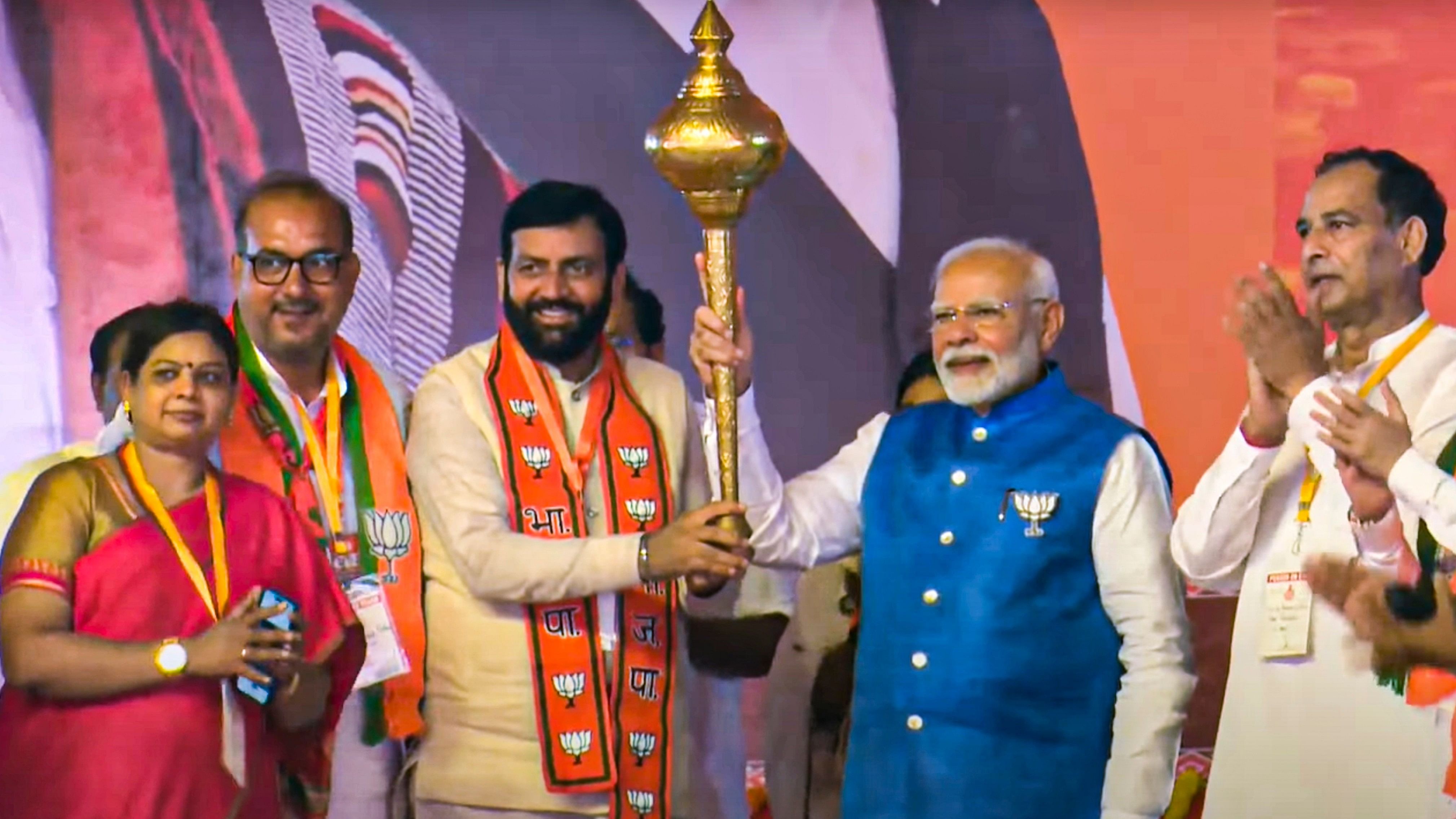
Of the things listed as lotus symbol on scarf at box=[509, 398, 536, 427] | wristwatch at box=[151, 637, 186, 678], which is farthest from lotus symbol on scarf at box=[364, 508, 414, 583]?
wristwatch at box=[151, 637, 186, 678]

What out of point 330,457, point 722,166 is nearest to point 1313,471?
point 722,166

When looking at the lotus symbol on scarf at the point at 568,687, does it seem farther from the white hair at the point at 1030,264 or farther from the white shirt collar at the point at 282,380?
the white hair at the point at 1030,264

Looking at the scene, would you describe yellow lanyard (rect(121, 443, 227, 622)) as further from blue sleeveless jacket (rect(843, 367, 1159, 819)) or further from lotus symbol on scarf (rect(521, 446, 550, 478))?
blue sleeveless jacket (rect(843, 367, 1159, 819))

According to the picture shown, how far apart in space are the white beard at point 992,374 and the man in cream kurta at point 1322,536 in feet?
1.31

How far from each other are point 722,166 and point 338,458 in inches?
39.8

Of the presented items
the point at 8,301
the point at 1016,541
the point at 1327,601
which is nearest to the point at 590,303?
the point at 1016,541

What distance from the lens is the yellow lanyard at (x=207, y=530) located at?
3.95 metres

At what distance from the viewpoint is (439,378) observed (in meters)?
4.08

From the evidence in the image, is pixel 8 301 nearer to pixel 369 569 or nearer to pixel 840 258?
pixel 369 569

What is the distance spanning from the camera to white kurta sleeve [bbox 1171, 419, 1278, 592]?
3.77 meters

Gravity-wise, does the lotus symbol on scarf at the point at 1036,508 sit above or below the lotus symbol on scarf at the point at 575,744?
above

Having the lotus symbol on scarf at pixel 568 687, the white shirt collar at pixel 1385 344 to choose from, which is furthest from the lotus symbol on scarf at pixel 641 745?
the white shirt collar at pixel 1385 344

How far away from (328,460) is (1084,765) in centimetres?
156

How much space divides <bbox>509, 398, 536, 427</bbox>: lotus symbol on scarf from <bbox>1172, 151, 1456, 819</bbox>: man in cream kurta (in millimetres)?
1231
